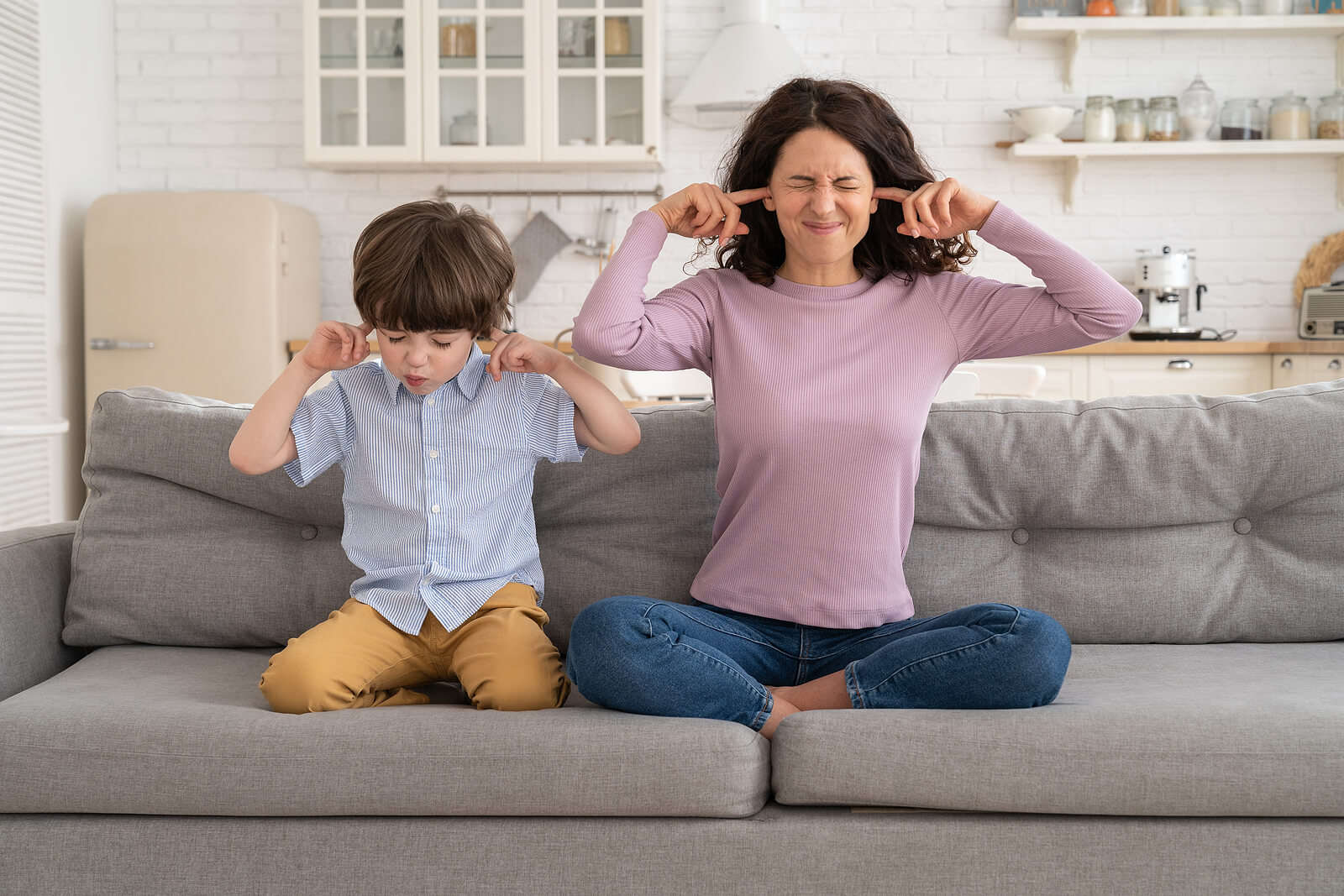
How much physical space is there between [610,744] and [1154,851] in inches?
23.5

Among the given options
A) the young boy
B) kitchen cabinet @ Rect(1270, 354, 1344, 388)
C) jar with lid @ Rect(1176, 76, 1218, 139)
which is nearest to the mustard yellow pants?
the young boy

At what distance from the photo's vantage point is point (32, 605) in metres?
1.60

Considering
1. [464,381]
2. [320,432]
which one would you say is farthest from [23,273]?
[464,381]

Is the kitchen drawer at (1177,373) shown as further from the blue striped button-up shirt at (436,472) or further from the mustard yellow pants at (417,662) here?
the mustard yellow pants at (417,662)

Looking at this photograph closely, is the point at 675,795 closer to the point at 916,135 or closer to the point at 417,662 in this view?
the point at 417,662

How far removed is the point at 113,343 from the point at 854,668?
3562mm

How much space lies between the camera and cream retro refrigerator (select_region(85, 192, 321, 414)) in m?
4.01

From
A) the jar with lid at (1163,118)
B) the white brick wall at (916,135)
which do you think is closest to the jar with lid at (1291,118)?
the white brick wall at (916,135)

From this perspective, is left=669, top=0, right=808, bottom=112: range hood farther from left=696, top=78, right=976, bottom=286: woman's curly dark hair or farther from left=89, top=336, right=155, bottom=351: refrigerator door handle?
left=696, top=78, right=976, bottom=286: woman's curly dark hair

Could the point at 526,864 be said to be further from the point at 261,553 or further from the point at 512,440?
the point at 261,553

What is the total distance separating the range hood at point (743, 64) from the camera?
164 inches

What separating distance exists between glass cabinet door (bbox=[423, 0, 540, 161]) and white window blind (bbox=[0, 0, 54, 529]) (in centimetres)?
135

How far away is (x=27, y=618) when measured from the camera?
5.17 feet

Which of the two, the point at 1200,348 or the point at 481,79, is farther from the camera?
the point at 481,79
